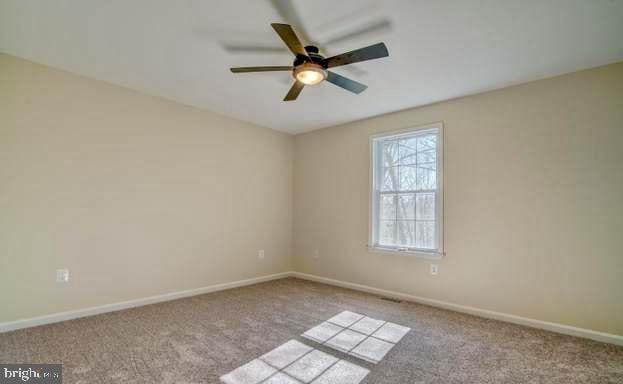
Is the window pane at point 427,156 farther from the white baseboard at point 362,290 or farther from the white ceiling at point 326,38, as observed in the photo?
the white baseboard at point 362,290

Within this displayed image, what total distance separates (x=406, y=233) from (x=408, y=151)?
1097mm

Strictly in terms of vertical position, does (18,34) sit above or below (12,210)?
above

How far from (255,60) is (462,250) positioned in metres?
3.03

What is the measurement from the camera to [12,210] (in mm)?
2738

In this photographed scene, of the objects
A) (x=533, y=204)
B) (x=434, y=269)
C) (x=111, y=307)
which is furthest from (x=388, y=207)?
(x=111, y=307)

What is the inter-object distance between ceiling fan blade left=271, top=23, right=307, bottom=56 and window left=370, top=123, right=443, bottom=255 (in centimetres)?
225

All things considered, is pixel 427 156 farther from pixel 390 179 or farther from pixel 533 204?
pixel 533 204

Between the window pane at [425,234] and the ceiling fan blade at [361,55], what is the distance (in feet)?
7.82

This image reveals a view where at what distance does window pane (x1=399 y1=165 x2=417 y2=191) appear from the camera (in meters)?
3.96

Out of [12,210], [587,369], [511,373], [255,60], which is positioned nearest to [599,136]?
[587,369]

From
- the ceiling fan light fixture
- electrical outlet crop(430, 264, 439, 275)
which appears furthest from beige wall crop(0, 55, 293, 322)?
electrical outlet crop(430, 264, 439, 275)

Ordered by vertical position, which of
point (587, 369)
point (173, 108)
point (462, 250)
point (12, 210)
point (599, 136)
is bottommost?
point (587, 369)

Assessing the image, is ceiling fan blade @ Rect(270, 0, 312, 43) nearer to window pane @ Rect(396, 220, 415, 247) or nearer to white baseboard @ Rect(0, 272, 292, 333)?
window pane @ Rect(396, 220, 415, 247)

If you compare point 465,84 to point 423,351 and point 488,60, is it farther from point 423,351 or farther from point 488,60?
point 423,351
